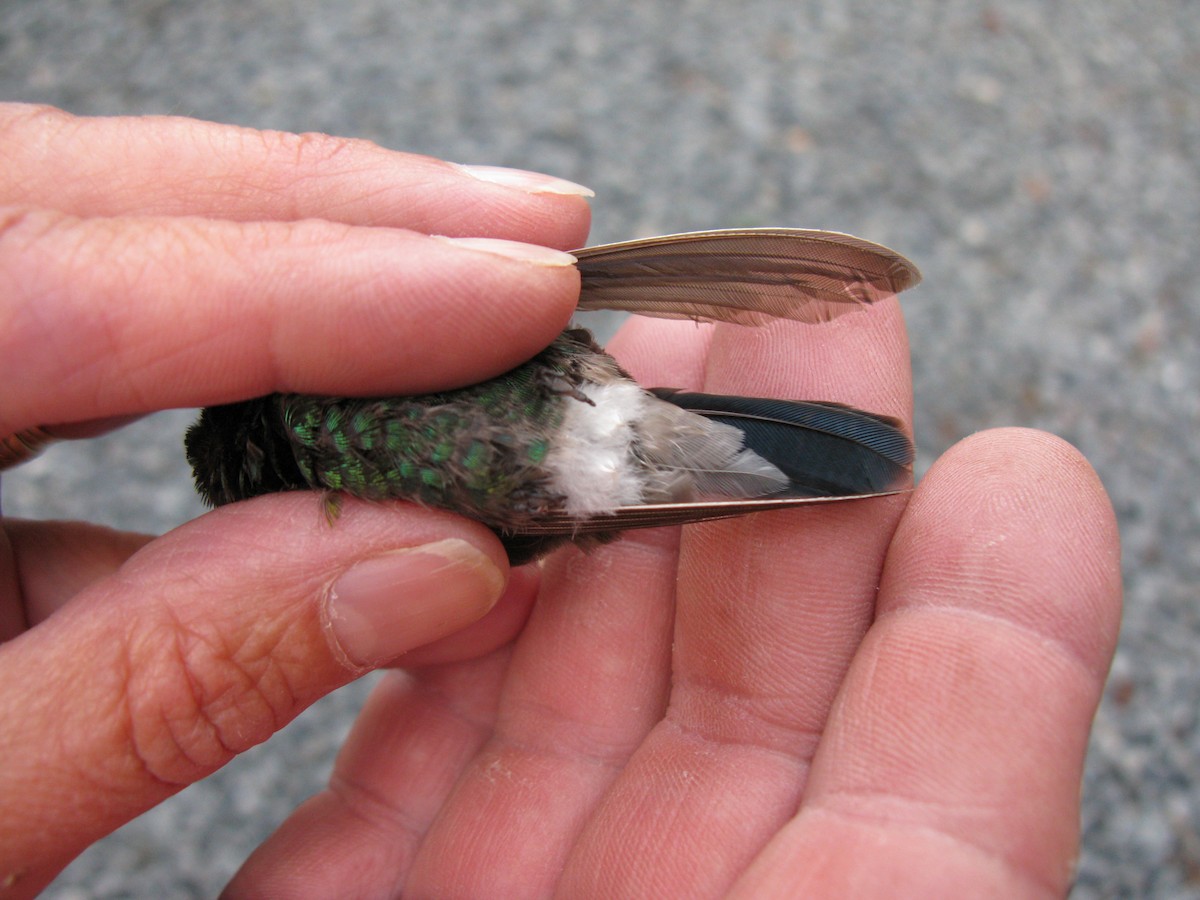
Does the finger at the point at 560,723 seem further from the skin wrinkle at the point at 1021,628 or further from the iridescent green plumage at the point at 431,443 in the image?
the skin wrinkle at the point at 1021,628

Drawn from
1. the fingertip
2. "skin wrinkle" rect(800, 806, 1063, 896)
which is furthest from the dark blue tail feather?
"skin wrinkle" rect(800, 806, 1063, 896)

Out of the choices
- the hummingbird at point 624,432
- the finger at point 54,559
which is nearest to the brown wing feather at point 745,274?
the hummingbird at point 624,432

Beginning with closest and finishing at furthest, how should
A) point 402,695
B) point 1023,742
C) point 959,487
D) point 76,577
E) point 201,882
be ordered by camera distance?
point 1023,742 → point 959,487 → point 76,577 → point 402,695 → point 201,882

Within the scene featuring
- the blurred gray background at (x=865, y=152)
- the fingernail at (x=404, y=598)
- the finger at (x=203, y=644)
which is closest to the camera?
the finger at (x=203, y=644)

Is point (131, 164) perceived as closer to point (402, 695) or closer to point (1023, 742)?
point (402, 695)

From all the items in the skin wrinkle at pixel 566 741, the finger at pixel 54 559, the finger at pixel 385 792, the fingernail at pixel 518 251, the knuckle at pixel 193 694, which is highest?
the fingernail at pixel 518 251

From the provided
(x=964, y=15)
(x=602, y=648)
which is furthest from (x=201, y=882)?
(x=964, y=15)

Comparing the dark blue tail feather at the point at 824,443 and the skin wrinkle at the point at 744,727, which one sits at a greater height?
the dark blue tail feather at the point at 824,443

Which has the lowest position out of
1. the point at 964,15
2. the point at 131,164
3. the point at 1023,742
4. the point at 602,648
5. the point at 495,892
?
the point at 495,892

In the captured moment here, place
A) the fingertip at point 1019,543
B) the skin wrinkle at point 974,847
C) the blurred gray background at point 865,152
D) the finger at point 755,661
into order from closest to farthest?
the skin wrinkle at point 974,847 → the fingertip at point 1019,543 → the finger at point 755,661 → the blurred gray background at point 865,152
